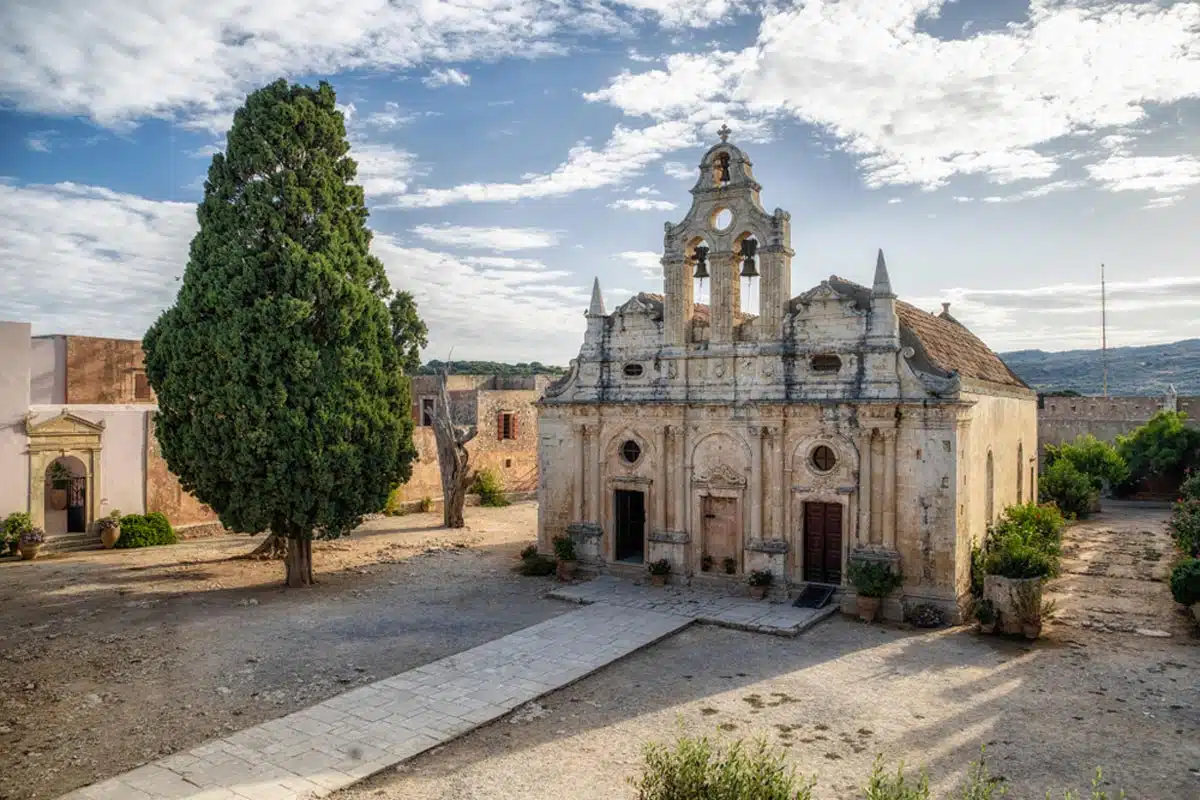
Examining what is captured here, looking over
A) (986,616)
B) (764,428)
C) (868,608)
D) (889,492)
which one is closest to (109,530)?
(764,428)

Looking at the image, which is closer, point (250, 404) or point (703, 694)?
point (703, 694)

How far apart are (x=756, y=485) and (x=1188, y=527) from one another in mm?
11987

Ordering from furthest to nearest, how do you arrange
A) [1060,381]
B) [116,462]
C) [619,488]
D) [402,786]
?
[1060,381] < [116,462] < [619,488] < [402,786]

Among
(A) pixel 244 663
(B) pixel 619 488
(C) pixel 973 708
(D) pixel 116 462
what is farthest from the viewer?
(D) pixel 116 462

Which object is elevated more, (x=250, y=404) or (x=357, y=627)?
(x=250, y=404)

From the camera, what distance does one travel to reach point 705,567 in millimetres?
19188

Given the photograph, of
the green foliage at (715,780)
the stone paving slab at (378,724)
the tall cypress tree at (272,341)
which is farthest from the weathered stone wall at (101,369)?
the green foliage at (715,780)

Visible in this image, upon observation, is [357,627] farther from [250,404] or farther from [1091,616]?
[1091,616]

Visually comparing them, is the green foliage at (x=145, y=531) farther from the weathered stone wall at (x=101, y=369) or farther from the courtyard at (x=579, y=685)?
the weathered stone wall at (x=101, y=369)

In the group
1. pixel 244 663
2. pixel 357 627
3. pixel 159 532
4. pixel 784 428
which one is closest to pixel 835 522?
pixel 784 428

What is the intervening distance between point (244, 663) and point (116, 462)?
14.1m

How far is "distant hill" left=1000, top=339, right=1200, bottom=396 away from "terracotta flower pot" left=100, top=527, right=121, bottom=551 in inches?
3764

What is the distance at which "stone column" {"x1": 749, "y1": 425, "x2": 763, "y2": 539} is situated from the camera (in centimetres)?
1842

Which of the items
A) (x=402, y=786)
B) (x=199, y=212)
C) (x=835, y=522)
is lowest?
(x=402, y=786)
